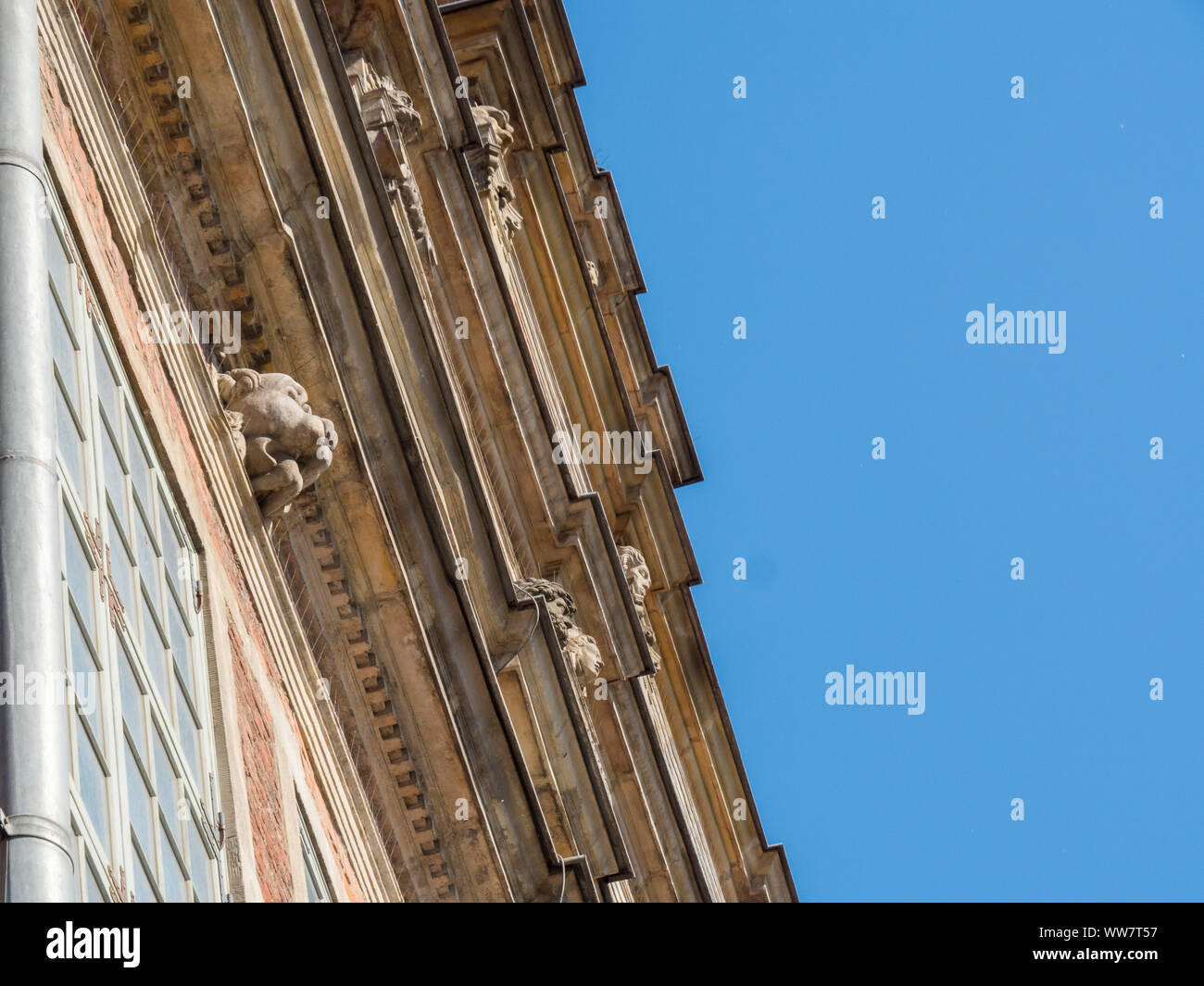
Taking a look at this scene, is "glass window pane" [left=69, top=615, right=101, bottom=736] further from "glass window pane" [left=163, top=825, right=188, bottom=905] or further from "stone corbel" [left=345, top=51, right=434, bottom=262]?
"stone corbel" [left=345, top=51, right=434, bottom=262]

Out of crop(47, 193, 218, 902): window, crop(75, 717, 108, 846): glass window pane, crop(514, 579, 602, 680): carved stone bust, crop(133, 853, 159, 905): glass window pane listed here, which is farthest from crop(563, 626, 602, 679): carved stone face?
crop(75, 717, 108, 846): glass window pane

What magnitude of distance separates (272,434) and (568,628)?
5948mm

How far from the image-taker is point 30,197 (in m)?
8.49

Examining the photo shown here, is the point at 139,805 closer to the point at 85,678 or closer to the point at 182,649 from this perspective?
the point at 85,678

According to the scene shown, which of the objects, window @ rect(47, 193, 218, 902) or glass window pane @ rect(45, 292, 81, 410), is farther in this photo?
glass window pane @ rect(45, 292, 81, 410)

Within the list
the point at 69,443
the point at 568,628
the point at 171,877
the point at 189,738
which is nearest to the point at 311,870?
the point at 189,738

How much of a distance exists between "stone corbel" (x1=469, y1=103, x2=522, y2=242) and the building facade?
0.07 m

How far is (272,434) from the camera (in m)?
13.2

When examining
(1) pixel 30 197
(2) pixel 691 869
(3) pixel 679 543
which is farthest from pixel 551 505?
(1) pixel 30 197

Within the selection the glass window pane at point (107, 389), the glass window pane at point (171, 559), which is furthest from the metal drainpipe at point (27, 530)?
the glass window pane at point (171, 559)

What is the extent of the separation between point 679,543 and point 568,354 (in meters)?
3.56

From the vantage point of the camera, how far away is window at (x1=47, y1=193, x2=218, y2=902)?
29.5 feet

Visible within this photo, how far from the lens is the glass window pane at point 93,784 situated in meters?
8.66

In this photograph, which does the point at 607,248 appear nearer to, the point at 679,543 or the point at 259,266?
the point at 679,543
